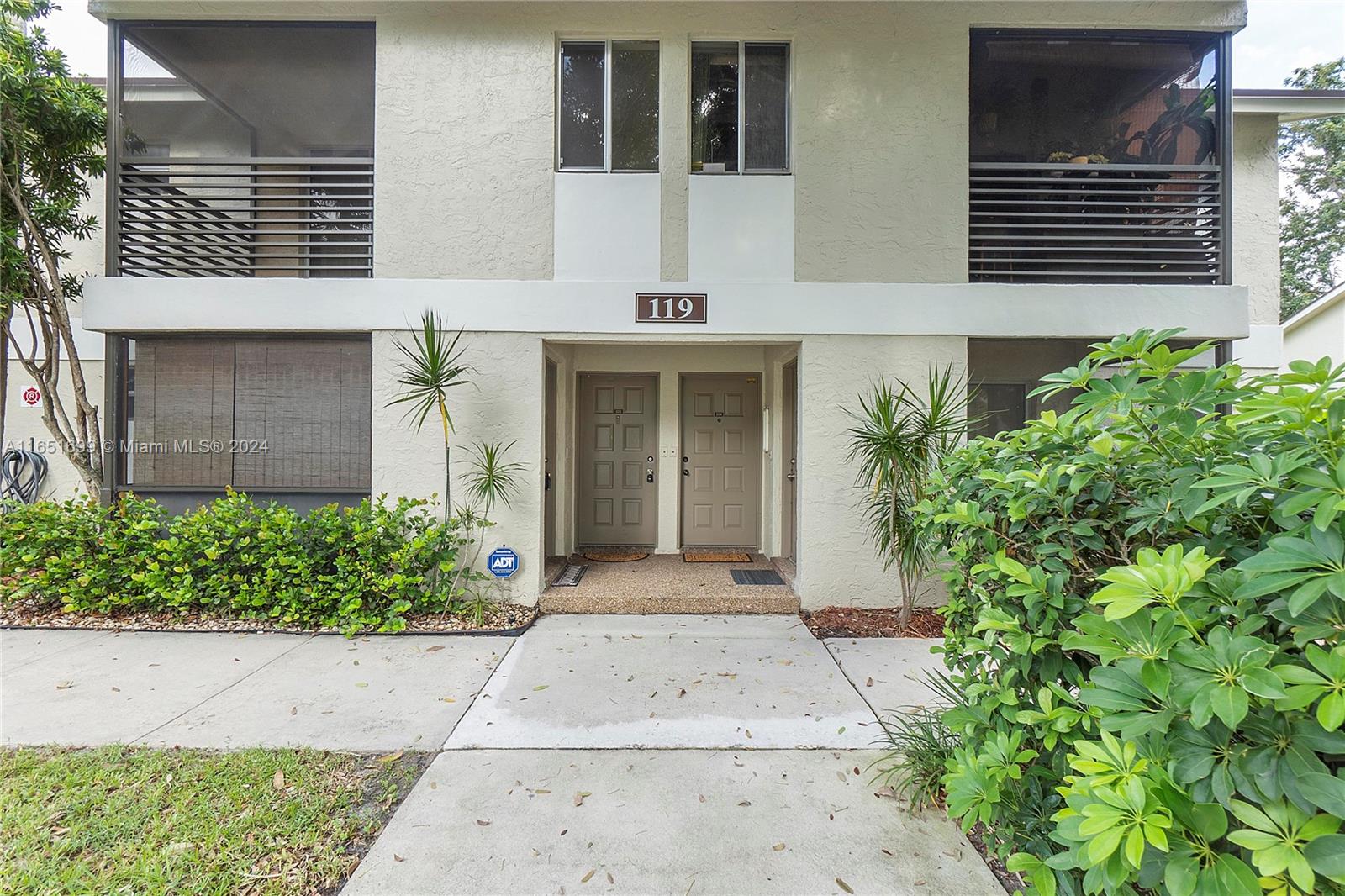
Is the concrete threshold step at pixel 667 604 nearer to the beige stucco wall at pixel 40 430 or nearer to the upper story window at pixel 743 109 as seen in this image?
the upper story window at pixel 743 109

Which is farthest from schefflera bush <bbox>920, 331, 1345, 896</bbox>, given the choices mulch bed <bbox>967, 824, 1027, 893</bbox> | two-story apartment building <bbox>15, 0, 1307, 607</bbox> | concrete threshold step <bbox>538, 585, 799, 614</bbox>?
two-story apartment building <bbox>15, 0, 1307, 607</bbox>

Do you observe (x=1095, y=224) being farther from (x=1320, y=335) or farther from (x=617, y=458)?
(x=1320, y=335)

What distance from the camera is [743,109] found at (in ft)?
15.2

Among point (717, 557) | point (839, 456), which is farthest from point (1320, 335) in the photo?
point (717, 557)

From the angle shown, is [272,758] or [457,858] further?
[272,758]

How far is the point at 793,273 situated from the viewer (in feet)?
15.0

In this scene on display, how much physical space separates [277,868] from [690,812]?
4.88 ft

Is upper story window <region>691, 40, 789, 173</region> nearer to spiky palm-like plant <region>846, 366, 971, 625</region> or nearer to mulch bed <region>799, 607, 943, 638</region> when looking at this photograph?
spiky palm-like plant <region>846, 366, 971, 625</region>

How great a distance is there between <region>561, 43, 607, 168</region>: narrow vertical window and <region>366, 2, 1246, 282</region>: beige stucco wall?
135 mm

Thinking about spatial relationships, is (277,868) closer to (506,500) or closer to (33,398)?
(506,500)

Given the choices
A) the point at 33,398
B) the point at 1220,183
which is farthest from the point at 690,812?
the point at 33,398

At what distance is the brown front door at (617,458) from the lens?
20.0ft

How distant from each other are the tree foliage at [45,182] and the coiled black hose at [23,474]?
134cm

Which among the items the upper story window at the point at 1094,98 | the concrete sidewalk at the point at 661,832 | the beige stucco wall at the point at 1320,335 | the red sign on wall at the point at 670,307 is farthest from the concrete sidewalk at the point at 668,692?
the beige stucco wall at the point at 1320,335
